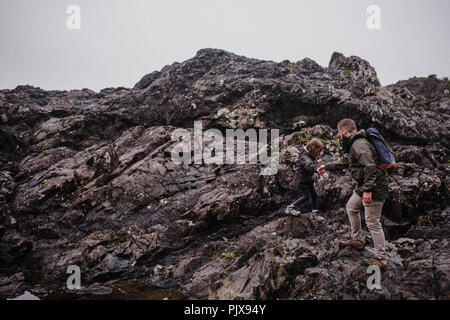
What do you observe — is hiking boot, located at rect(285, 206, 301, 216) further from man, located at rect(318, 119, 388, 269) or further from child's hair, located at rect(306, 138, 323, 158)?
man, located at rect(318, 119, 388, 269)

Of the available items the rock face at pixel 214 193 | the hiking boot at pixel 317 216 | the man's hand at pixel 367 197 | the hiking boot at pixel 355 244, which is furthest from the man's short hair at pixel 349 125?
the hiking boot at pixel 317 216

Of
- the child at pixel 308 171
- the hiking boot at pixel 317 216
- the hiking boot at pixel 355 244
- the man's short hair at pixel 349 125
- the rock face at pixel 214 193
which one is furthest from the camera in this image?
the hiking boot at pixel 317 216

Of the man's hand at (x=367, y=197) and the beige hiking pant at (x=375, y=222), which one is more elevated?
the man's hand at (x=367, y=197)

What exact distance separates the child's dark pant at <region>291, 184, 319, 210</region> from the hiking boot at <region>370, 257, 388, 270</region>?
151 inches

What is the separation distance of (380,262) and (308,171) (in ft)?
13.7

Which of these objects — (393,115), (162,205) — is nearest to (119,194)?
(162,205)

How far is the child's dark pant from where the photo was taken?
10.9m

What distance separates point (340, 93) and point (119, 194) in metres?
14.9

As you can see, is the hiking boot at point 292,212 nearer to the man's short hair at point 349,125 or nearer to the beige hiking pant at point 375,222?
the beige hiking pant at point 375,222

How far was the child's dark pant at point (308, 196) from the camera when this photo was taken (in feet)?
35.7

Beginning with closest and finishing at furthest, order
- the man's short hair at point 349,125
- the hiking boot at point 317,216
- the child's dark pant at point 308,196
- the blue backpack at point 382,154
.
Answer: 1. the blue backpack at point 382,154
2. the man's short hair at point 349,125
3. the hiking boot at point 317,216
4. the child's dark pant at point 308,196

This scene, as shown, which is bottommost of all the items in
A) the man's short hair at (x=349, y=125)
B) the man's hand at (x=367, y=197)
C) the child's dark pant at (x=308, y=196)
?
the child's dark pant at (x=308, y=196)
